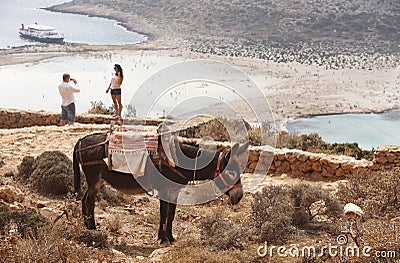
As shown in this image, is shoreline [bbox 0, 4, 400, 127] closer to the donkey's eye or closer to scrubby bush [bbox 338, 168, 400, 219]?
scrubby bush [bbox 338, 168, 400, 219]

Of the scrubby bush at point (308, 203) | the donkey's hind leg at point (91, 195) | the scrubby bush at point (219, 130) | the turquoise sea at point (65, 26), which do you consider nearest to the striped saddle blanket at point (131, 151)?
the donkey's hind leg at point (91, 195)

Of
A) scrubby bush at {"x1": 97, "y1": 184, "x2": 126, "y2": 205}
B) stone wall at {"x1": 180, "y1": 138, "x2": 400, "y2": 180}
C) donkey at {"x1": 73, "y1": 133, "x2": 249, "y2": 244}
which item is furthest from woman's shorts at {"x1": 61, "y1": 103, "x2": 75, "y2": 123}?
donkey at {"x1": 73, "y1": 133, "x2": 249, "y2": 244}

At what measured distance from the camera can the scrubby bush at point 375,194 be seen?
23.7 ft

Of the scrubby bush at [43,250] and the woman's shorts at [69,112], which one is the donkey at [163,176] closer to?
the scrubby bush at [43,250]

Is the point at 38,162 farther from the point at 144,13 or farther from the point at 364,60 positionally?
the point at 144,13

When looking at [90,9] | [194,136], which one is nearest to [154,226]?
[194,136]

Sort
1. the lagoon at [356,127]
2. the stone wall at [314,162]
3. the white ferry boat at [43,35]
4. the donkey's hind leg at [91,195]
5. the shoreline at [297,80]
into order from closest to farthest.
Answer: the donkey's hind leg at [91,195]
the stone wall at [314,162]
the lagoon at [356,127]
the shoreline at [297,80]
the white ferry boat at [43,35]

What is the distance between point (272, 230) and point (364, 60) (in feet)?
111

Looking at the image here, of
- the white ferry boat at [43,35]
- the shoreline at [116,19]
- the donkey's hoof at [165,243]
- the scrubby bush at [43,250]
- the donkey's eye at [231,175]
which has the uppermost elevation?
the shoreline at [116,19]

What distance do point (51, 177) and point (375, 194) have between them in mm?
5248

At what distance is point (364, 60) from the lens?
3775cm

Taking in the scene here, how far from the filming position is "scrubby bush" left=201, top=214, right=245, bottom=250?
6121mm

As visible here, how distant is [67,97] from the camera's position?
1248 cm

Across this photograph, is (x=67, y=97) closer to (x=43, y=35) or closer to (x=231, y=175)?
(x=231, y=175)
